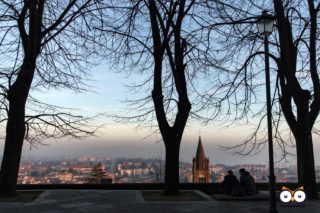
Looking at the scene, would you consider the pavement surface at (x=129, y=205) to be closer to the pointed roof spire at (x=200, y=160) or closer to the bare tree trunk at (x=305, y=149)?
the bare tree trunk at (x=305, y=149)

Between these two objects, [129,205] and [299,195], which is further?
[129,205]

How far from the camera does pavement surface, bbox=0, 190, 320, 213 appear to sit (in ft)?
42.1

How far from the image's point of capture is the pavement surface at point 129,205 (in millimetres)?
12828

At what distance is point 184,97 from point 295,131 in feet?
13.9

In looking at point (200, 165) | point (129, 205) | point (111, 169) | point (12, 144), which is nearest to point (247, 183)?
point (129, 205)

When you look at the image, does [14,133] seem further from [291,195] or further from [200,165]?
[200,165]

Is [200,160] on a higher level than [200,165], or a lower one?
higher

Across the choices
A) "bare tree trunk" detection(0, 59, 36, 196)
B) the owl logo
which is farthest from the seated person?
"bare tree trunk" detection(0, 59, 36, 196)

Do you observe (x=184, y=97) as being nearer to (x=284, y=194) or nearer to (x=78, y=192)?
(x=78, y=192)

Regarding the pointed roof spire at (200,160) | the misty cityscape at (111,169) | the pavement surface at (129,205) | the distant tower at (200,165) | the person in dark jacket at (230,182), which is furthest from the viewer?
the pointed roof spire at (200,160)

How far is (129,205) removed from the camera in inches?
539

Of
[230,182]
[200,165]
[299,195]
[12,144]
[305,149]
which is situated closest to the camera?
[299,195]

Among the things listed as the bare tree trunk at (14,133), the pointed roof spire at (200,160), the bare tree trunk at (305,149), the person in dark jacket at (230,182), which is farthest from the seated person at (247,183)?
the pointed roof spire at (200,160)

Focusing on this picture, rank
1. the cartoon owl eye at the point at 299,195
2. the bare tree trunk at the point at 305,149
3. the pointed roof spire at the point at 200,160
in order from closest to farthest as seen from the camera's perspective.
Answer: the cartoon owl eye at the point at 299,195 < the bare tree trunk at the point at 305,149 < the pointed roof spire at the point at 200,160
